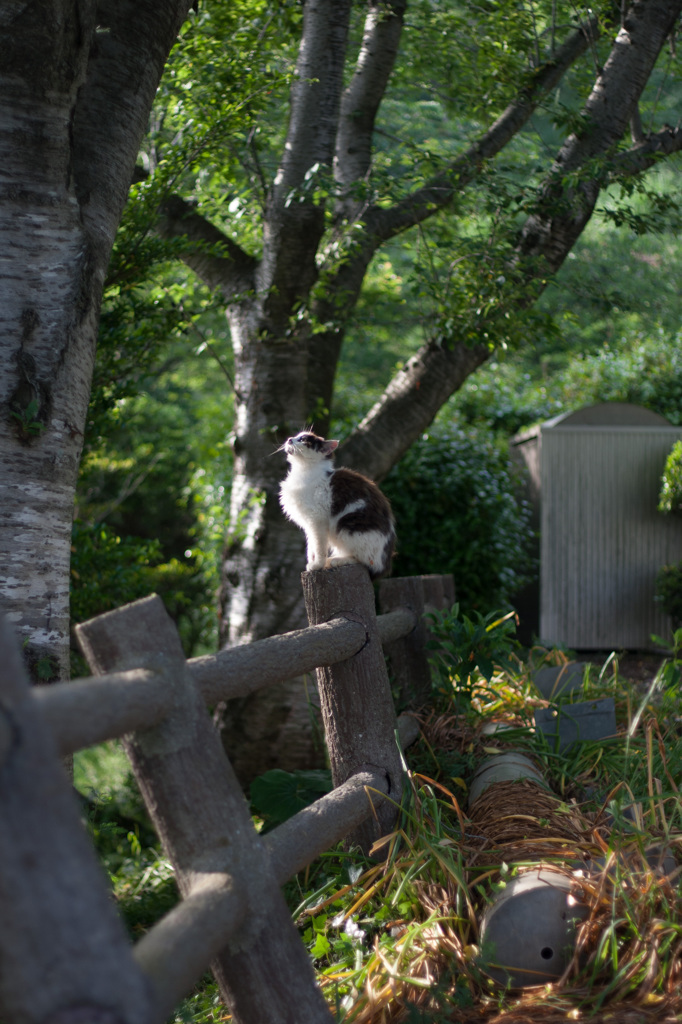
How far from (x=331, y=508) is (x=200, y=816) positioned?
1658 mm

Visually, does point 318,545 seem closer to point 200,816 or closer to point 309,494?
point 309,494

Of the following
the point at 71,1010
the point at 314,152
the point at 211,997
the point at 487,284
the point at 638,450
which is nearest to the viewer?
the point at 71,1010

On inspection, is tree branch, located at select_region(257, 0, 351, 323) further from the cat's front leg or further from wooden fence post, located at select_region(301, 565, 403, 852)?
wooden fence post, located at select_region(301, 565, 403, 852)

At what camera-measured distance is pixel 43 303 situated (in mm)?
2352

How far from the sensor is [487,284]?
4.00 meters

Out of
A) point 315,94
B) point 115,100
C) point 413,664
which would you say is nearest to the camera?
point 115,100

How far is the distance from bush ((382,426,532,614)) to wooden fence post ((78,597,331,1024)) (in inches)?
195

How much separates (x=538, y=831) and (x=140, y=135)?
8.64 feet

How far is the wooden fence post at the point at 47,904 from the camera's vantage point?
87 centimetres

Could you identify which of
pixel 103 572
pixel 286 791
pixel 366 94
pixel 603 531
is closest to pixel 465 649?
pixel 286 791

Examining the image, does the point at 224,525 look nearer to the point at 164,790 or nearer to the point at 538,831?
the point at 538,831

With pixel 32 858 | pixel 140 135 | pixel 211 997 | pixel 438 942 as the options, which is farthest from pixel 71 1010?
pixel 140 135

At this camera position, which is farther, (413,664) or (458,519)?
(458,519)

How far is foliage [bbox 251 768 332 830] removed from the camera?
9.92 ft
